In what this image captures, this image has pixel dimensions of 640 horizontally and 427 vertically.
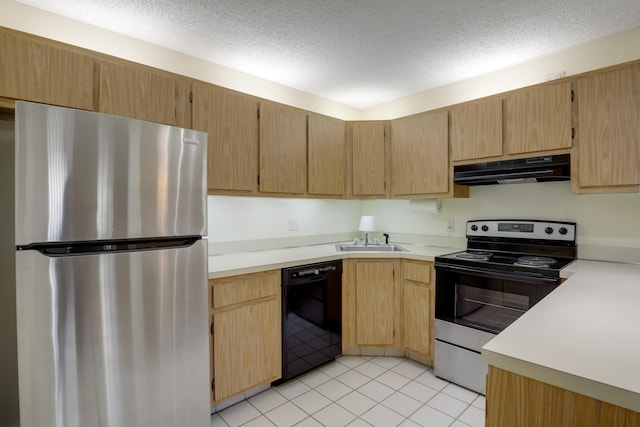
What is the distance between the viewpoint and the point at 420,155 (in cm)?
279

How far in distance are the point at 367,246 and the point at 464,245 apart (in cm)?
87

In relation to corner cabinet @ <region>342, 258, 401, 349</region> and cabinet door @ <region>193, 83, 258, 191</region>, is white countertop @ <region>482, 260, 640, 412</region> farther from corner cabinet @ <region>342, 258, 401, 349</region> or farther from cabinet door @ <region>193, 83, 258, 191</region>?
cabinet door @ <region>193, 83, 258, 191</region>

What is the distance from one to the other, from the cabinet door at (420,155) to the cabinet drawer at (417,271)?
2.15 ft

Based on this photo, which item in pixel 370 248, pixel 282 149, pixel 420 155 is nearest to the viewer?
pixel 282 149

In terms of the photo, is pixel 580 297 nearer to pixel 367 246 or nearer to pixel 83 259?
pixel 367 246

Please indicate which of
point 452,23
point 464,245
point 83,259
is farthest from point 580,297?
point 83,259

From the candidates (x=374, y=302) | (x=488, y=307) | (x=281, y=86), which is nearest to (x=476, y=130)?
(x=488, y=307)

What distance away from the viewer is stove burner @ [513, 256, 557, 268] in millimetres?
2007

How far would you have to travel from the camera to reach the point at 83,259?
1.25m

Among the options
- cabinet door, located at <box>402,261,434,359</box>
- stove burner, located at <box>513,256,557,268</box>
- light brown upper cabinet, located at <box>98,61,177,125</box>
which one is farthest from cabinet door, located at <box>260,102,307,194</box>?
stove burner, located at <box>513,256,557,268</box>

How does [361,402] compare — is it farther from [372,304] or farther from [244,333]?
[244,333]

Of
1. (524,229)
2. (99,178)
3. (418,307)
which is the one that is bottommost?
(418,307)

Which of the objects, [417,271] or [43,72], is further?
[417,271]

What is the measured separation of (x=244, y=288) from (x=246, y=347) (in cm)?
39
